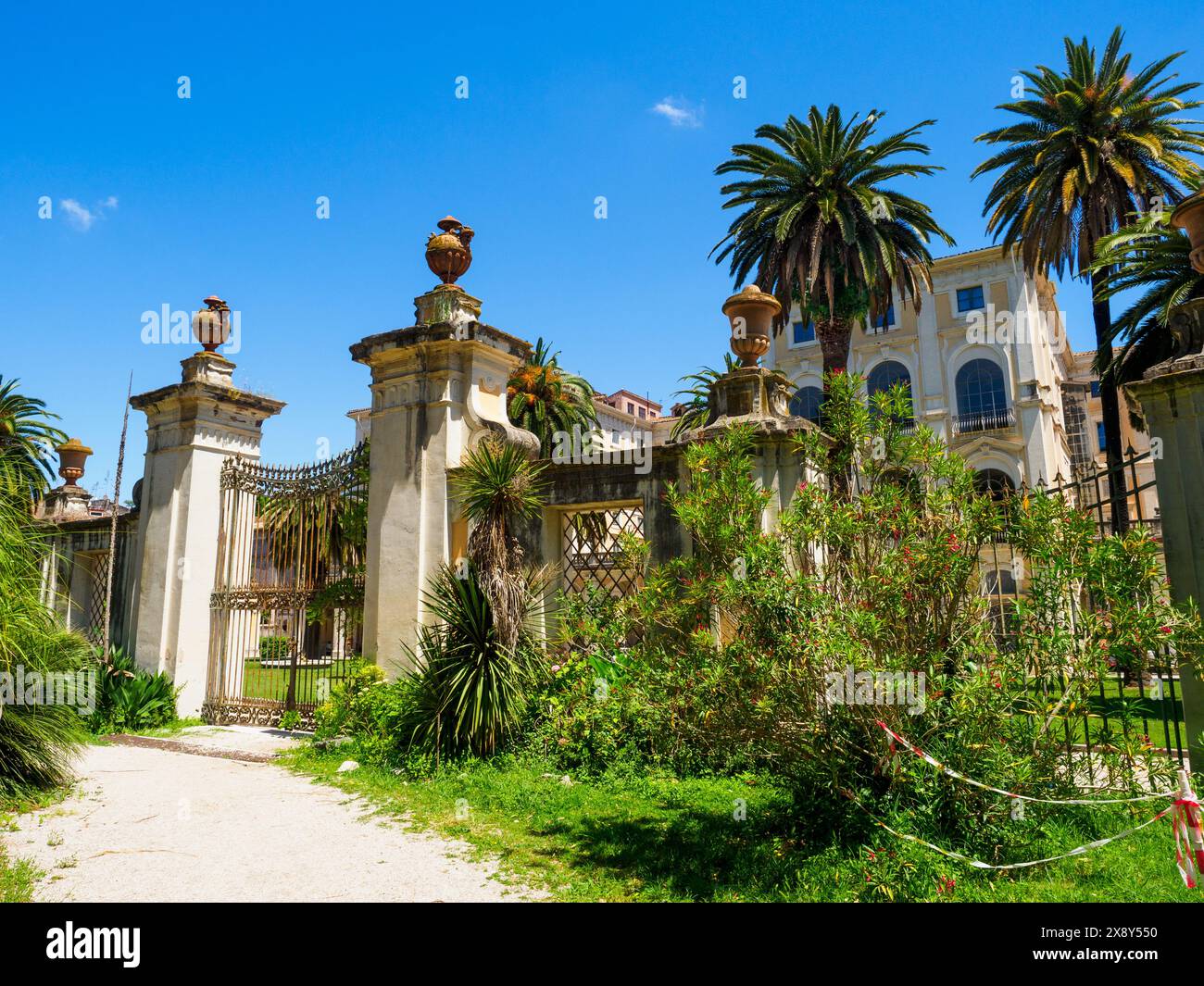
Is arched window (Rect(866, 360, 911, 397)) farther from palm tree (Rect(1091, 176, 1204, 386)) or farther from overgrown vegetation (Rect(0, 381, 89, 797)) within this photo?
overgrown vegetation (Rect(0, 381, 89, 797))

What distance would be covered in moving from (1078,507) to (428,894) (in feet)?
14.8

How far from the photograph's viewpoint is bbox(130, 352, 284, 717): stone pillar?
39.9 ft

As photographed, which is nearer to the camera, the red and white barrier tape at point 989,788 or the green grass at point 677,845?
the red and white barrier tape at point 989,788

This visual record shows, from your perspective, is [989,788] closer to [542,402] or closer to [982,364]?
[542,402]

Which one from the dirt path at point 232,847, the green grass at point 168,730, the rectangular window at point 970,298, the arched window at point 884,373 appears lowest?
the dirt path at point 232,847

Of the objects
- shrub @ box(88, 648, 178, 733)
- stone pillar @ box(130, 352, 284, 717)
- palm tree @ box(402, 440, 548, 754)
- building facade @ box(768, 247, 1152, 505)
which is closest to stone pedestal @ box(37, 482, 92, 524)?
stone pillar @ box(130, 352, 284, 717)

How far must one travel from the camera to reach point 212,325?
41.7 feet

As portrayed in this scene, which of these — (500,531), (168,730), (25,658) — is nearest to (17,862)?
(25,658)

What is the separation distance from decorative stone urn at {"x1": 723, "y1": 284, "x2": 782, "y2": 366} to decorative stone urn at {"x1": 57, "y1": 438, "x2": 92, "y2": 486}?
1447cm

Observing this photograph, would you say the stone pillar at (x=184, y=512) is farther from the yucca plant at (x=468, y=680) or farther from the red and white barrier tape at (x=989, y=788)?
the red and white barrier tape at (x=989, y=788)

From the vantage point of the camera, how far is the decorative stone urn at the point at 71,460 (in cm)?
1662

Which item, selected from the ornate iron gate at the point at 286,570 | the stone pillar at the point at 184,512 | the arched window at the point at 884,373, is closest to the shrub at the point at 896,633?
the ornate iron gate at the point at 286,570

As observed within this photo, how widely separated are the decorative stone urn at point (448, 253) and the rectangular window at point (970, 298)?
32324 millimetres
